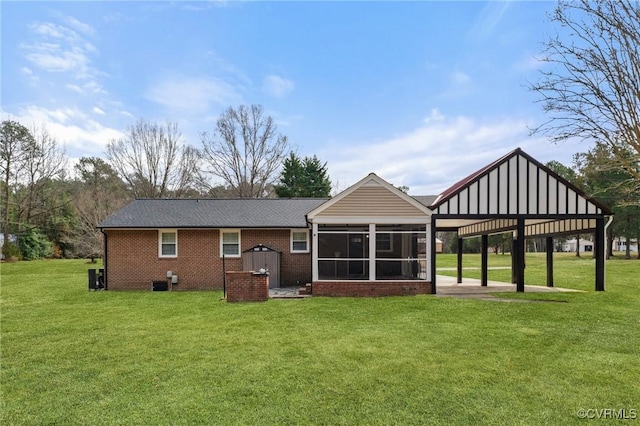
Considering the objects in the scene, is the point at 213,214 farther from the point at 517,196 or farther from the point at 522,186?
the point at 522,186

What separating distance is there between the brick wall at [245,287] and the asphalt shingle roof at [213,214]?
4163mm

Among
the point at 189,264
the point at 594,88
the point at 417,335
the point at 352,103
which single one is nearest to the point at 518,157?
the point at 594,88

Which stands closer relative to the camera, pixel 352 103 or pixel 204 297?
pixel 204 297

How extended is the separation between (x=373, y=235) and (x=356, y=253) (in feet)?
5.23

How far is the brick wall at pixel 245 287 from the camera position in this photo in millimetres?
12797

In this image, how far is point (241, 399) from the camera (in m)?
5.09

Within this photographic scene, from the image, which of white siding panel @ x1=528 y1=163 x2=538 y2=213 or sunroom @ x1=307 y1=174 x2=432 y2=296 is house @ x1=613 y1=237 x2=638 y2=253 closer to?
white siding panel @ x1=528 y1=163 x2=538 y2=213

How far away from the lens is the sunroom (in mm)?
13922

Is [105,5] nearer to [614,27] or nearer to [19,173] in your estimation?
[614,27]

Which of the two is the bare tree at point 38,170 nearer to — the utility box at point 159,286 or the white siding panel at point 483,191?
the utility box at point 159,286

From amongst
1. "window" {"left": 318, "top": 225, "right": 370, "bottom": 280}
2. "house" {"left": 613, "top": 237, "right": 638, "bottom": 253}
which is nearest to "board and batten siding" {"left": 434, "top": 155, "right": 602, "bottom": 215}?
"window" {"left": 318, "top": 225, "right": 370, "bottom": 280}

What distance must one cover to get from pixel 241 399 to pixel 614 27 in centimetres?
1344

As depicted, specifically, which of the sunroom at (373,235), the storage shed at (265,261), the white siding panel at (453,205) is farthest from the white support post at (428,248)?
the storage shed at (265,261)

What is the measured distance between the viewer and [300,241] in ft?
56.6
